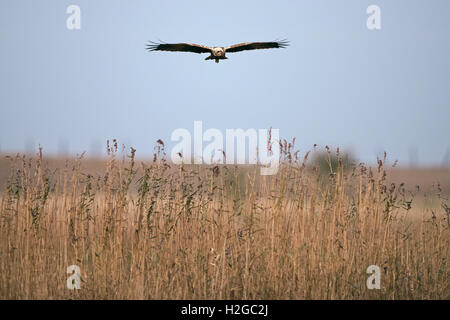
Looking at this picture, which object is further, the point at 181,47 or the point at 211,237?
the point at 181,47

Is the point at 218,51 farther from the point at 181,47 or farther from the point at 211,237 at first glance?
the point at 211,237

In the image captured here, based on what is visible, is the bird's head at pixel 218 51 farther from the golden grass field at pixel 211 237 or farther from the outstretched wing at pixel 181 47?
the golden grass field at pixel 211 237

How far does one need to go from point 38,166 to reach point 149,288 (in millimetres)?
2196

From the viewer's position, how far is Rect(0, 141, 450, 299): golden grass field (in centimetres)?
555

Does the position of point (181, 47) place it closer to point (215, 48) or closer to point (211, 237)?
point (215, 48)

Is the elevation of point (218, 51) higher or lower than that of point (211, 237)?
higher

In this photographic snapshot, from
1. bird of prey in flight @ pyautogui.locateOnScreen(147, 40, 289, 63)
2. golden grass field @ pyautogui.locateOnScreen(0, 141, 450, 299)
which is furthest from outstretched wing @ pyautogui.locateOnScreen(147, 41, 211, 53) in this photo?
golden grass field @ pyautogui.locateOnScreen(0, 141, 450, 299)

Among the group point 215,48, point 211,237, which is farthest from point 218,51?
point 211,237

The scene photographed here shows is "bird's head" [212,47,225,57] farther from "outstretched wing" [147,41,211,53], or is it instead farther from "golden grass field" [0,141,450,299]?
"golden grass field" [0,141,450,299]

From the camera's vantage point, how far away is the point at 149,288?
17.7 feet

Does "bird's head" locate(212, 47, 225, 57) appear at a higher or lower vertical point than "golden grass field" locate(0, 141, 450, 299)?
higher

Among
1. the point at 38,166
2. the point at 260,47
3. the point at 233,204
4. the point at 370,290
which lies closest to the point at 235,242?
the point at 233,204

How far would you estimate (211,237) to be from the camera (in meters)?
5.86
